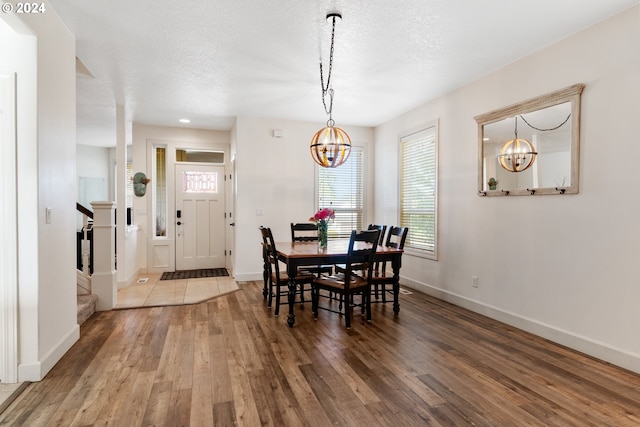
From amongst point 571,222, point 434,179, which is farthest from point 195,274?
point 571,222

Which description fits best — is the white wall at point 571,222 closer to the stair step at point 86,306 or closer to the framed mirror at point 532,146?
the framed mirror at point 532,146

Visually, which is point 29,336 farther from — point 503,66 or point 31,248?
point 503,66

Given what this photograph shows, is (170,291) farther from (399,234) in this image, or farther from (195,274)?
(399,234)

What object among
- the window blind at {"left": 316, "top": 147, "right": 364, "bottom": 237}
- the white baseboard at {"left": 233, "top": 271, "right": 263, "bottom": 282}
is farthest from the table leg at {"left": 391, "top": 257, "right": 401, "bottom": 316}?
the white baseboard at {"left": 233, "top": 271, "right": 263, "bottom": 282}

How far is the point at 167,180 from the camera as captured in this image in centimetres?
641

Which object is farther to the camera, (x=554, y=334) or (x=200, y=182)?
(x=200, y=182)

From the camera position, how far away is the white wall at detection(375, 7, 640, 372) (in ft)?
8.65

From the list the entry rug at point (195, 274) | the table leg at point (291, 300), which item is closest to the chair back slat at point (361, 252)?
the table leg at point (291, 300)

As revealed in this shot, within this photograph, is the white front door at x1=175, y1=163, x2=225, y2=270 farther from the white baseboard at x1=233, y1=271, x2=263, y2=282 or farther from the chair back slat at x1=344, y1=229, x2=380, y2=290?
the chair back slat at x1=344, y1=229, x2=380, y2=290

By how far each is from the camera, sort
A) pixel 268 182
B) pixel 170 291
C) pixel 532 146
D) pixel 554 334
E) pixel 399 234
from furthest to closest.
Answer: pixel 268 182 → pixel 170 291 → pixel 399 234 → pixel 532 146 → pixel 554 334

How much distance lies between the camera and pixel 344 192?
245 inches

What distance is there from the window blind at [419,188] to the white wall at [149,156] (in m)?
3.55

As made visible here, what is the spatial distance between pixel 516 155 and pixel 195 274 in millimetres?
5218

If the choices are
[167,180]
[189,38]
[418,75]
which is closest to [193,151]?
[167,180]
